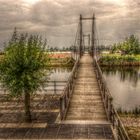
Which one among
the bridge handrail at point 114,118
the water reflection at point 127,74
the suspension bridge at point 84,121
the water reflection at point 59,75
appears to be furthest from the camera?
the water reflection at point 59,75

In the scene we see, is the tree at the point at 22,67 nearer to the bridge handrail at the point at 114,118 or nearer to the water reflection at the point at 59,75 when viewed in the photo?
the bridge handrail at the point at 114,118

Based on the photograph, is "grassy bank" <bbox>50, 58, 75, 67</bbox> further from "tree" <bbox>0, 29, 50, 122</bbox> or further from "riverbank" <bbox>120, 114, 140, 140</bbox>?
"tree" <bbox>0, 29, 50, 122</bbox>

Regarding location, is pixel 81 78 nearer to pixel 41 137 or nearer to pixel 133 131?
pixel 133 131

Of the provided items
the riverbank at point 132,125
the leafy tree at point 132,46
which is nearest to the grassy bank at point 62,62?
the leafy tree at point 132,46

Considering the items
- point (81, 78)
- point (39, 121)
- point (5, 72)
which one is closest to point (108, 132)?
point (39, 121)

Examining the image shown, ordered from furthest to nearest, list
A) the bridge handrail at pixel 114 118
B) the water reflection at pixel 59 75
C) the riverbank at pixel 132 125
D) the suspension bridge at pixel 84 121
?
the water reflection at pixel 59 75, the riverbank at pixel 132 125, the suspension bridge at pixel 84 121, the bridge handrail at pixel 114 118

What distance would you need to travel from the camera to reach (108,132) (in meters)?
13.6

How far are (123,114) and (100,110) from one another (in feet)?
23.8

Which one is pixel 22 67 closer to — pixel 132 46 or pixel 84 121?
pixel 84 121

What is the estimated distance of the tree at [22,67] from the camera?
1523 cm

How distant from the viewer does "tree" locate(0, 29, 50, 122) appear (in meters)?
15.2

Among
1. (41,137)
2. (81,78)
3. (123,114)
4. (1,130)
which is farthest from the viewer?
(81,78)

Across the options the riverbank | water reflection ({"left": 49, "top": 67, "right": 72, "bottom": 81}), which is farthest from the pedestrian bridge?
water reflection ({"left": 49, "top": 67, "right": 72, "bottom": 81})

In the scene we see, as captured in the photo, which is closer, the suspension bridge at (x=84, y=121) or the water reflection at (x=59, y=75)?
the suspension bridge at (x=84, y=121)
